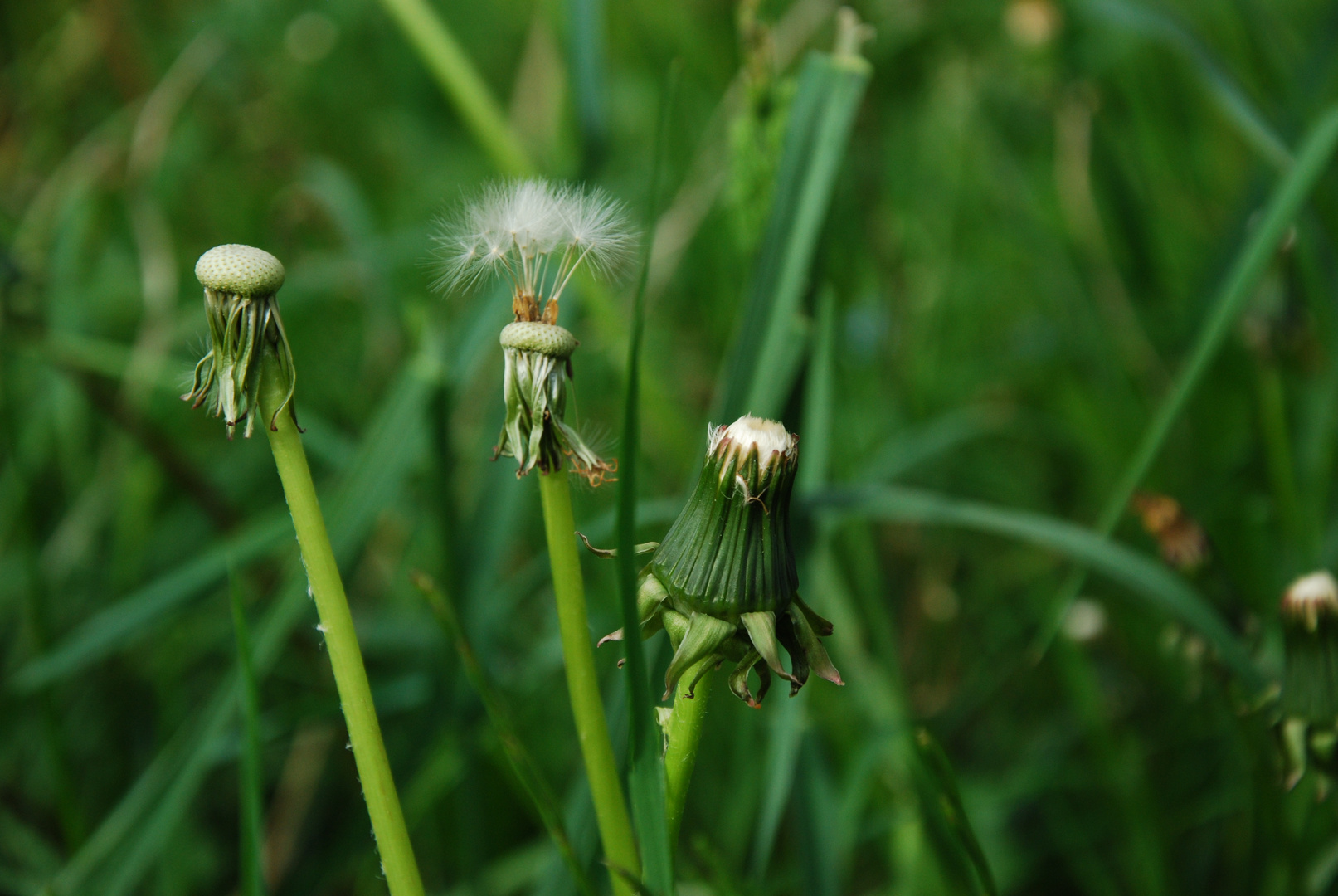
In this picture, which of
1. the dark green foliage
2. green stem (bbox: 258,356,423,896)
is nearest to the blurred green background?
the dark green foliage

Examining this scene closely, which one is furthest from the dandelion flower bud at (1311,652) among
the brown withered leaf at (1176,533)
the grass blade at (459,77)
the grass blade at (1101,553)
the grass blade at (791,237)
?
the grass blade at (459,77)

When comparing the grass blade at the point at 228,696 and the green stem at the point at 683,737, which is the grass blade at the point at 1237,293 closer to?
the green stem at the point at 683,737

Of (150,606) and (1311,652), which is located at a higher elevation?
(150,606)

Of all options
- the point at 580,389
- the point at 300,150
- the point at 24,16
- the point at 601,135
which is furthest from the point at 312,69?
the point at 601,135

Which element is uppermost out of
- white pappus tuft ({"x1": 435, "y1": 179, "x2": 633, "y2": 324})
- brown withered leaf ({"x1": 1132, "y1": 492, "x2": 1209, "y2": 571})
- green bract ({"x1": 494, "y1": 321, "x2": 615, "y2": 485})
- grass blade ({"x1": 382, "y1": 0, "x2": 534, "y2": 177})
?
grass blade ({"x1": 382, "y1": 0, "x2": 534, "y2": 177})

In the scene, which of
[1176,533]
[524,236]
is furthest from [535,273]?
[1176,533]

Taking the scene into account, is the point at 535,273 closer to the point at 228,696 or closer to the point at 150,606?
the point at 228,696

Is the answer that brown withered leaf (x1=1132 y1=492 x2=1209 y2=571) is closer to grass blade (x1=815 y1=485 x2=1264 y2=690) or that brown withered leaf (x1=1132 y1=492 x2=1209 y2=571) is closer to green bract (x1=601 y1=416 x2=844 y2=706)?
grass blade (x1=815 y1=485 x2=1264 y2=690)
